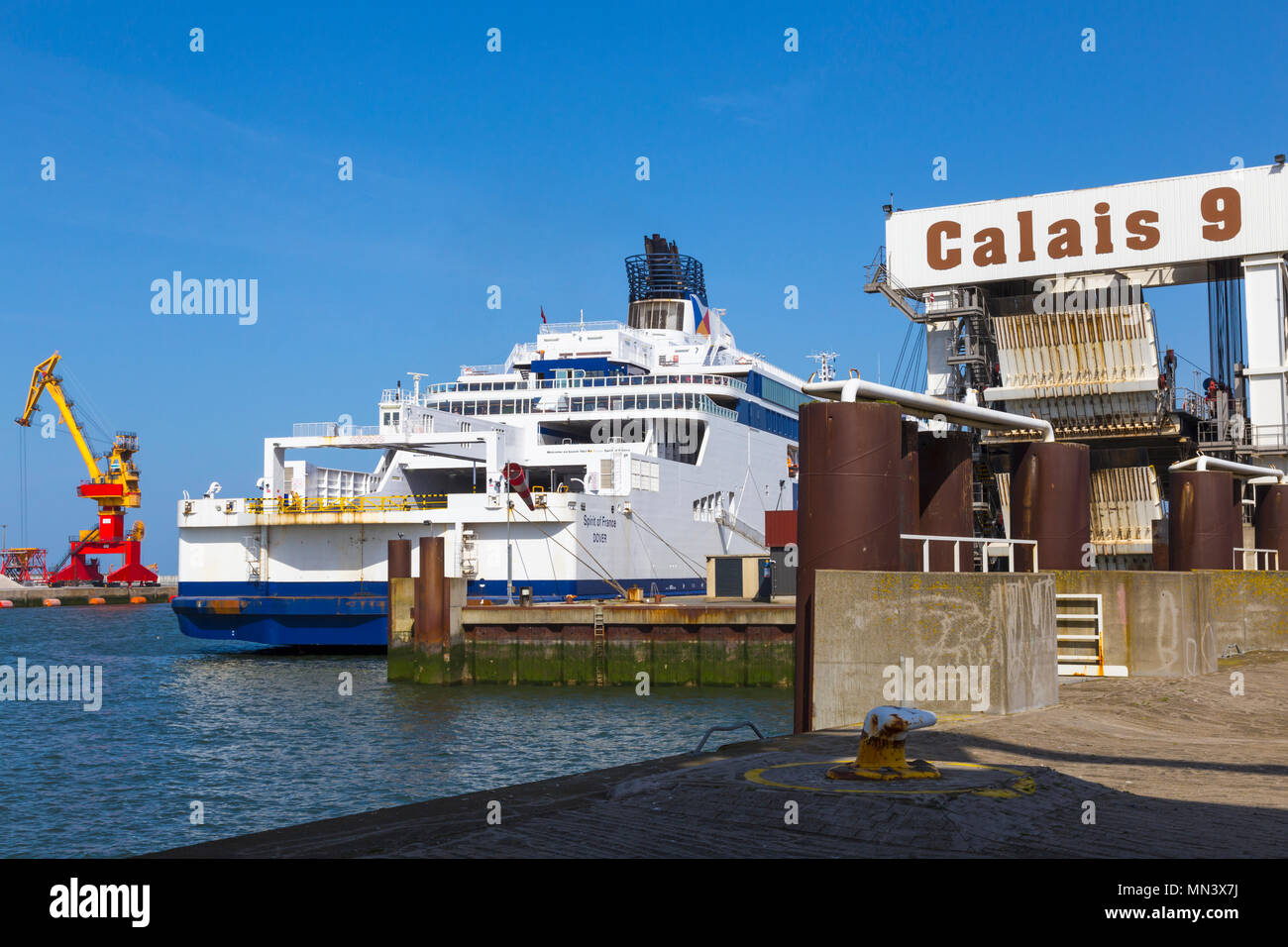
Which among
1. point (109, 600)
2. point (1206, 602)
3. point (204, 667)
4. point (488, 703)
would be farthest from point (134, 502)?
point (1206, 602)

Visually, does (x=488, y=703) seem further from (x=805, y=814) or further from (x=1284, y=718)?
(x=805, y=814)

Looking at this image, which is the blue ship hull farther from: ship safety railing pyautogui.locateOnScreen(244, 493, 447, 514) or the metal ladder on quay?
the metal ladder on quay

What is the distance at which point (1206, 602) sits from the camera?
53.4 ft

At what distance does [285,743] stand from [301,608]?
42.3ft

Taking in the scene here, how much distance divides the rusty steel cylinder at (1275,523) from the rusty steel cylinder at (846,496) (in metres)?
17.7

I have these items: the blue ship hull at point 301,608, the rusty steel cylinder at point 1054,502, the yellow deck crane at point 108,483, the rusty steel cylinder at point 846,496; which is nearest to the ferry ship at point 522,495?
the blue ship hull at point 301,608

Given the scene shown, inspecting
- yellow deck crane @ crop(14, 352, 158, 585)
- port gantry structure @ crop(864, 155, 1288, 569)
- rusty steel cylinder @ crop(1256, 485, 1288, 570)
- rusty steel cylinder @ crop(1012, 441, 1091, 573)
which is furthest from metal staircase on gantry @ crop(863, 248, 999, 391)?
yellow deck crane @ crop(14, 352, 158, 585)

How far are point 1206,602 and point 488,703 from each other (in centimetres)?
1506

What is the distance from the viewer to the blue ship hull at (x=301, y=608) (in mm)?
33250

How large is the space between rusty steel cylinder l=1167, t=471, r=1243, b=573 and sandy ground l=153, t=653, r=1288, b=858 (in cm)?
1226

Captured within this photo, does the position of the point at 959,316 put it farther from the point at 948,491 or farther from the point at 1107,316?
the point at 948,491

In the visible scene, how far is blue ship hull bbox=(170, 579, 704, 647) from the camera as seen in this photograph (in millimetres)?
33250

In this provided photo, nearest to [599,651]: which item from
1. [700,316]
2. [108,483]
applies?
[700,316]

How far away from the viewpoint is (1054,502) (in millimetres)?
16484
